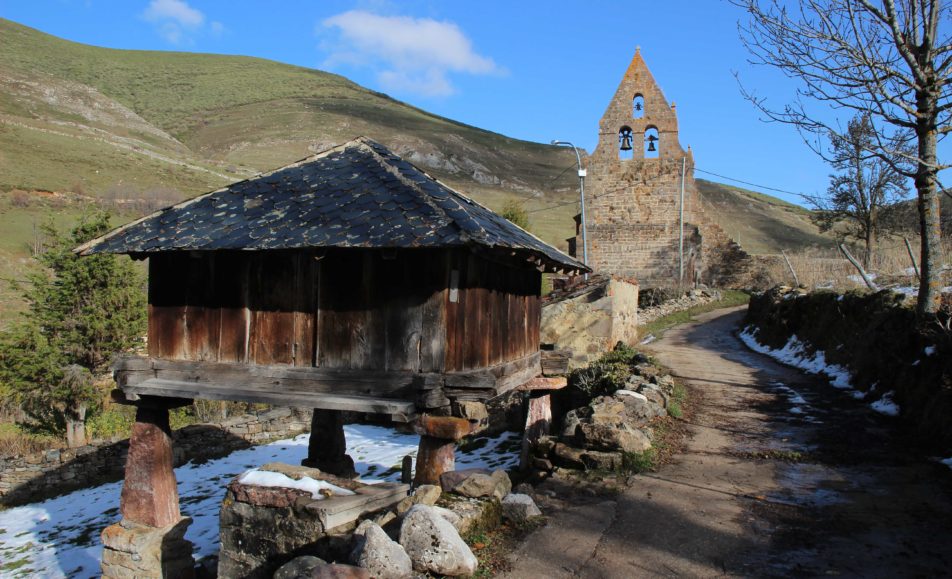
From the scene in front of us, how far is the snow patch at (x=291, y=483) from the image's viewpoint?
17.8 feet

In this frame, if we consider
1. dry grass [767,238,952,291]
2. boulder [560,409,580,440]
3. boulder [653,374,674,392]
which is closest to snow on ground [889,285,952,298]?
dry grass [767,238,952,291]

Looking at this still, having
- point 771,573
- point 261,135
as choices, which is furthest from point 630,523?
→ point 261,135

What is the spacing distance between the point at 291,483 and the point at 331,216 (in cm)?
259

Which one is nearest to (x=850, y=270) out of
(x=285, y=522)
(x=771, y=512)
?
(x=771, y=512)

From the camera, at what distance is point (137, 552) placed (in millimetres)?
7383

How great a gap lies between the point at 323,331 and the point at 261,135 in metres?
80.7

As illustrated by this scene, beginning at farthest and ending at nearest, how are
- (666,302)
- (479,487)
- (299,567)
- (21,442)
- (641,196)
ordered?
1. (641,196)
2. (666,302)
3. (21,442)
4. (479,487)
5. (299,567)

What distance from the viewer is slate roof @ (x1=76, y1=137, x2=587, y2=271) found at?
227 inches

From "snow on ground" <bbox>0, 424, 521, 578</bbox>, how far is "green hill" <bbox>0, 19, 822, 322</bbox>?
16505mm

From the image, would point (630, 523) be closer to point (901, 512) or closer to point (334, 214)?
point (901, 512)

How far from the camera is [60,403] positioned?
16719mm

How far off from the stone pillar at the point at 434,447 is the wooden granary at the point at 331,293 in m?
0.05

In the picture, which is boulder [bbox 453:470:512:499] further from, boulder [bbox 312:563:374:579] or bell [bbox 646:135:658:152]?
bell [bbox 646:135:658:152]

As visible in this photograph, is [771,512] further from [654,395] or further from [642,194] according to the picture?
[642,194]
